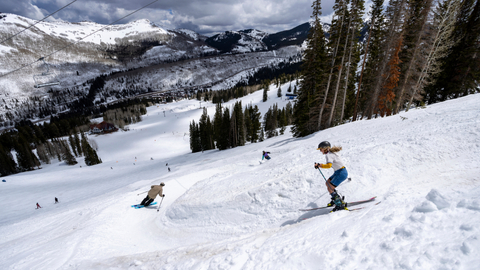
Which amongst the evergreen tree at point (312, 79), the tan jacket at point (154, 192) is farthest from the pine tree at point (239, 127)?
the tan jacket at point (154, 192)

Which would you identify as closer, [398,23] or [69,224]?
[69,224]

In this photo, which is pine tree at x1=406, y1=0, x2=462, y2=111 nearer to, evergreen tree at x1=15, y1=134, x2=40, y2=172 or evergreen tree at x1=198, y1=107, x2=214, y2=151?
evergreen tree at x1=198, y1=107, x2=214, y2=151

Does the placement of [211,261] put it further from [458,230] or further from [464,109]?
[464,109]

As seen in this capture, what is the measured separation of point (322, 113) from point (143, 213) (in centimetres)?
2154

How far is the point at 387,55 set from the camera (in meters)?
20.5

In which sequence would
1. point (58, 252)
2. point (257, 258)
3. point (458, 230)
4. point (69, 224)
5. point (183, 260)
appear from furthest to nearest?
point (69, 224) < point (58, 252) < point (183, 260) < point (257, 258) < point (458, 230)

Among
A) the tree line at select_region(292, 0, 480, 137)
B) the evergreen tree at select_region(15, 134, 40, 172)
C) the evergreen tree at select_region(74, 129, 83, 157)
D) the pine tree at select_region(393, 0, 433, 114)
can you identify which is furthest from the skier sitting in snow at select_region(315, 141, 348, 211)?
the evergreen tree at select_region(74, 129, 83, 157)

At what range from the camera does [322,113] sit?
930 inches

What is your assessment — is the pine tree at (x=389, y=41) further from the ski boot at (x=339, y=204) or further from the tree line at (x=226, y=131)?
the tree line at (x=226, y=131)

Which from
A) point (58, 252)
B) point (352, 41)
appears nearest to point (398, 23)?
point (352, 41)

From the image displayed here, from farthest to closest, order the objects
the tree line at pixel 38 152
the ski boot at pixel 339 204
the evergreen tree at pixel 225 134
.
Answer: the tree line at pixel 38 152, the evergreen tree at pixel 225 134, the ski boot at pixel 339 204

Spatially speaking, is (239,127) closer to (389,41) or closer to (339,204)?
(389,41)

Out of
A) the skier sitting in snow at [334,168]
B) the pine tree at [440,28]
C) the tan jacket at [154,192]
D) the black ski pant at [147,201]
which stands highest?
the pine tree at [440,28]

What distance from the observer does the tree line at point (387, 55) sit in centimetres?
1925
